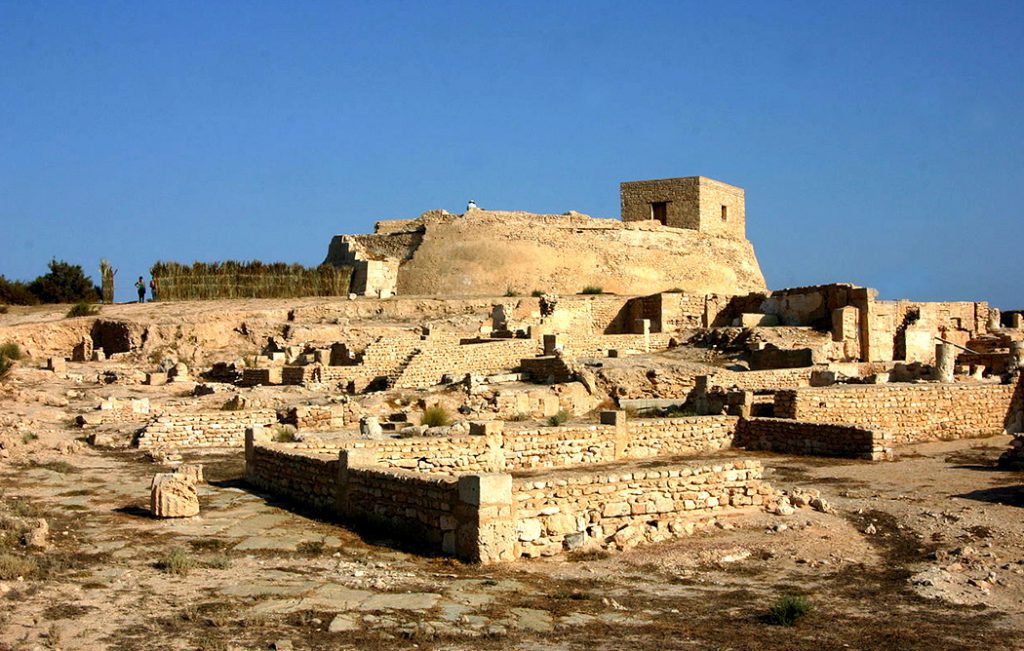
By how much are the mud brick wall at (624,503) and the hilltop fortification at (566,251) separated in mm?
25974

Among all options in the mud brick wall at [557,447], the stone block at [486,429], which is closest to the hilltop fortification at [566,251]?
the mud brick wall at [557,447]

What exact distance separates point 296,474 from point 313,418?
5.51 m

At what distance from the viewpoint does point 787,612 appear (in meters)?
6.11

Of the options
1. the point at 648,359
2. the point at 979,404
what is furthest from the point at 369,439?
the point at 648,359

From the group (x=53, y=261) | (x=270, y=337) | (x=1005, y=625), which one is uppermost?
(x=53, y=261)

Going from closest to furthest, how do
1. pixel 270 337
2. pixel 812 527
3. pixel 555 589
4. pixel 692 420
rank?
1. pixel 555 589
2. pixel 812 527
3. pixel 692 420
4. pixel 270 337

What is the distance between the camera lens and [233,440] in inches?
592

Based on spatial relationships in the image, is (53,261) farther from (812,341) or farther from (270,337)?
(812,341)

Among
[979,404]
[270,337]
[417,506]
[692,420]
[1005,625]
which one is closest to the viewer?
[1005,625]

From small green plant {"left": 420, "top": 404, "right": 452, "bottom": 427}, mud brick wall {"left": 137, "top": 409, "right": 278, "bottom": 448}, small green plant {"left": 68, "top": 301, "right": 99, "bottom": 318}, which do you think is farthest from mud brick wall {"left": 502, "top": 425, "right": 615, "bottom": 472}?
small green plant {"left": 68, "top": 301, "right": 99, "bottom": 318}

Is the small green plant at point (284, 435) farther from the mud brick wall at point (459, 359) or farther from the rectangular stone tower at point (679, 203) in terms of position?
the rectangular stone tower at point (679, 203)

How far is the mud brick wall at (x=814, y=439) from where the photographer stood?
13.2 meters

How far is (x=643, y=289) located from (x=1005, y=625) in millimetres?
31829

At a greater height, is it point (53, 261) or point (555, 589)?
point (53, 261)
